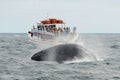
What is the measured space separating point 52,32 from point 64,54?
34.6 metres

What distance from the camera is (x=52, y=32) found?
70750 mm

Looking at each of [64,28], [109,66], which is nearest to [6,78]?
[109,66]

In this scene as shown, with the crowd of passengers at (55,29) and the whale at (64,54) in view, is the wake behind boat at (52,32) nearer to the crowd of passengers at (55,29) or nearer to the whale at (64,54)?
the crowd of passengers at (55,29)

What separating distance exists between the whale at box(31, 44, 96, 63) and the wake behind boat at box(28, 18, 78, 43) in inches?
1065

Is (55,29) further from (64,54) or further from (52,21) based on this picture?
(64,54)

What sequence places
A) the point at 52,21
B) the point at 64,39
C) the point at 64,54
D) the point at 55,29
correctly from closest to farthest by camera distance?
1. the point at 64,54
2. the point at 64,39
3. the point at 55,29
4. the point at 52,21

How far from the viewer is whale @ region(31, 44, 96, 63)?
36.4 m

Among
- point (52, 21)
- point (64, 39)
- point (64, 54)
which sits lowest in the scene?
point (64, 39)

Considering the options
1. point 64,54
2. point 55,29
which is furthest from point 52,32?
point 64,54

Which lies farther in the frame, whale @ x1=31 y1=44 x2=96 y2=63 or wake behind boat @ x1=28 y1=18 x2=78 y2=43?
wake behind boat @ x1=28 y1=18 x2=78 y2=43

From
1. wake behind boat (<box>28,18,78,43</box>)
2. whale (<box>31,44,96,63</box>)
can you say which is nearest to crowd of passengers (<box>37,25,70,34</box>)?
wake behind boat (<box>28,18,78,43</box>)

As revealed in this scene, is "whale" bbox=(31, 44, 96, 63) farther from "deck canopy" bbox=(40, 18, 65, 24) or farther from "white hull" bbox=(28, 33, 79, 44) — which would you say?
"deck canopy" bbox=(40, 18, 65, 24)

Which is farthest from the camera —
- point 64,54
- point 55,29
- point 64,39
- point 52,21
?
point 52,21

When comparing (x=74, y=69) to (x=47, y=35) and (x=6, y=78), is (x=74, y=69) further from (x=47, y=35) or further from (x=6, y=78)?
(x=47, y=35)
